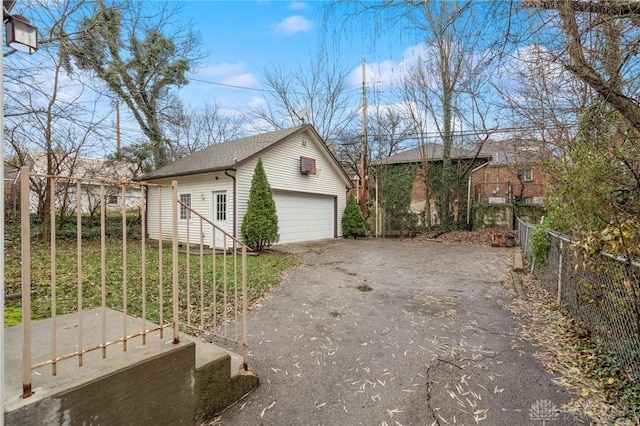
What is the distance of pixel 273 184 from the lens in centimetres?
1188

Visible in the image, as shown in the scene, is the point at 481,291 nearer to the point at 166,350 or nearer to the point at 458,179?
the point at 166,350

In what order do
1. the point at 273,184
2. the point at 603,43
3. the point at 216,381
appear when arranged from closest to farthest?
the point at 216,381
the point at 603,43
the point at 273,184

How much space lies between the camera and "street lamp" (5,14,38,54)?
7.11 feet

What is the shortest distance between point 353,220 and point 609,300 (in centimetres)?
1208

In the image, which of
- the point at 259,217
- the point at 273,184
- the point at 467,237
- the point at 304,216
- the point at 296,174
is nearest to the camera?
the point at 259,217

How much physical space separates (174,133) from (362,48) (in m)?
18.9

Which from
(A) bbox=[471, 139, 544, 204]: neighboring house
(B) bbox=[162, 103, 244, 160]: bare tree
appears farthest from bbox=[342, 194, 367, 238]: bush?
(B) bbox=[162, 103, 244, 160]: bare tree

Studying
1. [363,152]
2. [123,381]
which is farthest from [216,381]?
[363,152]

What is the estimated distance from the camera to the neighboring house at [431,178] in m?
Answer: 15.6

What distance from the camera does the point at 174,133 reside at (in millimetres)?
19375

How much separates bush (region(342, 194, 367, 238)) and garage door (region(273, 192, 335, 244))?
67 centimetres

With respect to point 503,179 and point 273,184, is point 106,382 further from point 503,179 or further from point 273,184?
point 503,179

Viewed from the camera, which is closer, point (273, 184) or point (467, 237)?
point (273, 184)

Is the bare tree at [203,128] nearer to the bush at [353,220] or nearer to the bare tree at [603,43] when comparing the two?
the bush at [353,220]
